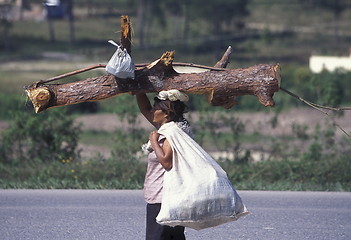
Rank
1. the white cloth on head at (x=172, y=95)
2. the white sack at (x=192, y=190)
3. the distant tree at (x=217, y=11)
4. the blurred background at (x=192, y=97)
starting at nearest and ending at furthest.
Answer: the white sack at (x=192, y=190)
the white cloth on head at (x=172, y=95)
the blurred background at (x=192, y=97)
the distant tree at (x=217, y=11)

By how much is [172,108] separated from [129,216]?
2.94m

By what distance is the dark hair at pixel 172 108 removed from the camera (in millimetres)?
4965

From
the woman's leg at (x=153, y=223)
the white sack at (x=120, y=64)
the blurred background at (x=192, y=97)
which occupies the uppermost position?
the white sack at (x=120, y=64)

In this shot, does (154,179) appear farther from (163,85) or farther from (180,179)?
(163,85)

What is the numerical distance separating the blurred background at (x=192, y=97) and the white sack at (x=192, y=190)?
0.87 metres

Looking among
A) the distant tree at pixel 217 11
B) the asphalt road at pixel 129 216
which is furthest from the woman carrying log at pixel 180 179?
the distant tree at pixel 217 11

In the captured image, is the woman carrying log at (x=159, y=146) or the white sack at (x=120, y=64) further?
the woman carrying log at (x=159, y=146)

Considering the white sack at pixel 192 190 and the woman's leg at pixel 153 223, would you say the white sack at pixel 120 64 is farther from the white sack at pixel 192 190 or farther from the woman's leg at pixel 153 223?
the woman's leg at pixel 153 223

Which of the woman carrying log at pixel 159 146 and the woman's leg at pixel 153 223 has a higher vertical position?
the woman carrying log at pixel 159 146

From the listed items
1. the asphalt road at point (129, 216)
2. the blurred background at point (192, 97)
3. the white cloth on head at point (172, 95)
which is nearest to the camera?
the white cloth on head at point (172, 95)

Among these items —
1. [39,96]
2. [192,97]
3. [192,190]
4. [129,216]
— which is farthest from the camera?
[192,97]

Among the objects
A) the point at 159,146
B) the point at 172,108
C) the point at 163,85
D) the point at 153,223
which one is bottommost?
the point at 153,223

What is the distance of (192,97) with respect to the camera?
69.8ft

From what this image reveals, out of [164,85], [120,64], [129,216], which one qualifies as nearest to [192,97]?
[129,216]
